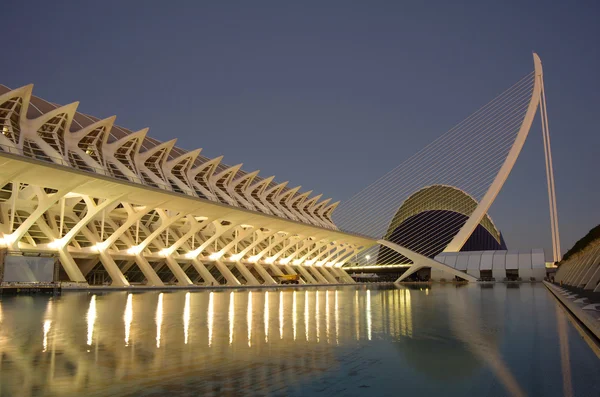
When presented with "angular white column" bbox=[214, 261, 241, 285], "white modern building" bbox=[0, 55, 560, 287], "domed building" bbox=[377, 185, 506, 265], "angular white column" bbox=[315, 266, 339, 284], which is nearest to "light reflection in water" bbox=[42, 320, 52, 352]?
"white modern building" bbox=[0, 55, 560, 287]

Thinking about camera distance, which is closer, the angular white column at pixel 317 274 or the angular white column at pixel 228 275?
the angular white column at pixel 228 275

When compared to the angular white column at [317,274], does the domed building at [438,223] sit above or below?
above

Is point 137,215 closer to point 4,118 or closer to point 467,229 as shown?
point 4,118

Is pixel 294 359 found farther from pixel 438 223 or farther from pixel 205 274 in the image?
pixel 438 223

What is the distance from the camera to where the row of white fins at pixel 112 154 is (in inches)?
1008

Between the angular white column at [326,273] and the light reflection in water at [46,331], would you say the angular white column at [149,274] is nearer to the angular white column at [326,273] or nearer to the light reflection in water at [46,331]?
the light reflection in water at [46,331]

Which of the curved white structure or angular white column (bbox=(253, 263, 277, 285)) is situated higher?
the curved white structure

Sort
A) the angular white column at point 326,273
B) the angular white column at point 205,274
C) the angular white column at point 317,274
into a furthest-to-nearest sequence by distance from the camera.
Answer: the angular white column at point 326,273
the angular white column at point 317,274
the angular white column at point 205,274

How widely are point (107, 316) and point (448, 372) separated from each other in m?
7.60

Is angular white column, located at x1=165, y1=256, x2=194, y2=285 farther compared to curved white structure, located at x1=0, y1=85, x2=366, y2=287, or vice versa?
angular white column, located at x1=165, y1=256, x2=194, y2=285

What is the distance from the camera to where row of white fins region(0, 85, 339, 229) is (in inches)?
1008

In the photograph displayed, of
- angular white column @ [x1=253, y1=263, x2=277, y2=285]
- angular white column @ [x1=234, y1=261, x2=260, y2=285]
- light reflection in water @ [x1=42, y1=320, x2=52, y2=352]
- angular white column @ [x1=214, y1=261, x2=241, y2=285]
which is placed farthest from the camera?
angular white column @ [x1=253, y1=263, x2=277, y2=285]

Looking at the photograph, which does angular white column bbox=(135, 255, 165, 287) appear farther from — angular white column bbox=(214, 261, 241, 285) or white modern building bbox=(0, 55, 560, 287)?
angular white column bbox=(214, 261, 241, 285)

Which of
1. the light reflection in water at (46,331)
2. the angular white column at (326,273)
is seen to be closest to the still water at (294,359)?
the light reflection in water at (46,331)
